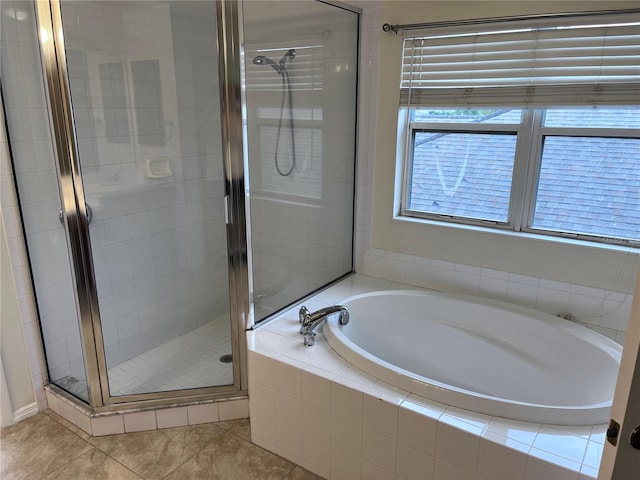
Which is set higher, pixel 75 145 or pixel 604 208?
pixel 75 145

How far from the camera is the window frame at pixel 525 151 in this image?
2320mm

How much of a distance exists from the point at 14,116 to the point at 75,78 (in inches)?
12.7

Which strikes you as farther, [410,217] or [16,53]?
[410,217]

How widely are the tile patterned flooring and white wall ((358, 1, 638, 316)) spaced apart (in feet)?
4.49

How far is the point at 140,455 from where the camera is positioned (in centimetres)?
221

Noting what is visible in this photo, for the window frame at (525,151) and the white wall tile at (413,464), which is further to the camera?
the window frame at (525,151)

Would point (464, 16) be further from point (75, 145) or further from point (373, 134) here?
point (75, 145)

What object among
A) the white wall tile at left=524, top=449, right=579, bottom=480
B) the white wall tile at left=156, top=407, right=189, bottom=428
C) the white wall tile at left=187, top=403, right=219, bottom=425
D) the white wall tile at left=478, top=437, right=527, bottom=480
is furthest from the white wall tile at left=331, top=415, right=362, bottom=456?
the white wall tile at left=156, top=407, right=189, bottom=428

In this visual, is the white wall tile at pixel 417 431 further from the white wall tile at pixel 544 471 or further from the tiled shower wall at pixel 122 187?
the tiled shower wall at pixel 122 187

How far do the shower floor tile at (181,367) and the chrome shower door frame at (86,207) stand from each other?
0.04 m

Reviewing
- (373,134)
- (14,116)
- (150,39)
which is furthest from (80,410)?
(373,134)

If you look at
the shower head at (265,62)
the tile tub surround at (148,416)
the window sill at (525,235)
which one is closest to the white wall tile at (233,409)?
the tile tub surround at (148,416)

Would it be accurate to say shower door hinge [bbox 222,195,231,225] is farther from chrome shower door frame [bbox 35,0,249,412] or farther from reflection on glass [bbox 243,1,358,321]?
reflection on glass [bbox 243,1,358,321]

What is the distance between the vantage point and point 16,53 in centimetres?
213
